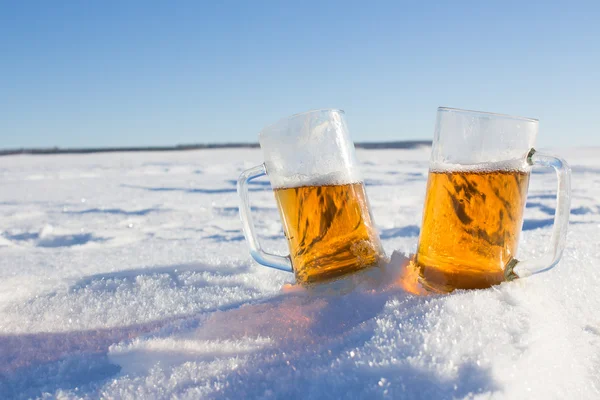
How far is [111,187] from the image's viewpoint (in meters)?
5.68

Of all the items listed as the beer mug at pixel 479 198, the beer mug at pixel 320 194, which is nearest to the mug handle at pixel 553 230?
the beer mug at pixel 479 198

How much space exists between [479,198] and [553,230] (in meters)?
0.21

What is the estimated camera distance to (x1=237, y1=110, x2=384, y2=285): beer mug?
1.23 metres

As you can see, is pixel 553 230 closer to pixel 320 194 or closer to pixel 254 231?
pixel 320 194

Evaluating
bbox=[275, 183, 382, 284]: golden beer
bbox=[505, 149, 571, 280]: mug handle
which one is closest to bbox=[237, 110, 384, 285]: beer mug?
bbox=[275, 183, 382, 284]: golden beer

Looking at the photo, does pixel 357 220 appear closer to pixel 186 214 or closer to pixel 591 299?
pixel 591 299

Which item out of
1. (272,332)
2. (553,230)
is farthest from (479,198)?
(272,332)

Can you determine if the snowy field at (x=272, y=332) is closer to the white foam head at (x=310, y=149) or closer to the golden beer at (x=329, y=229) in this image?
the golden beer at (x=329, y=229)

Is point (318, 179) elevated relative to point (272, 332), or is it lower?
elevated

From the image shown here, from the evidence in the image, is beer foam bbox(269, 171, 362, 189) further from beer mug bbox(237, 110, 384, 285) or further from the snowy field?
the snowy field

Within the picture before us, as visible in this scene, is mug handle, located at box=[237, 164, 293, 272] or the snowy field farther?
mug handle, located at box=[237, 164, 293, 272]

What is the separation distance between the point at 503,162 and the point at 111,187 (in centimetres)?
516

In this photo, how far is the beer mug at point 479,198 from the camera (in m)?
1.14

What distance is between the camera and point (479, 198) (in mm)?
1146
